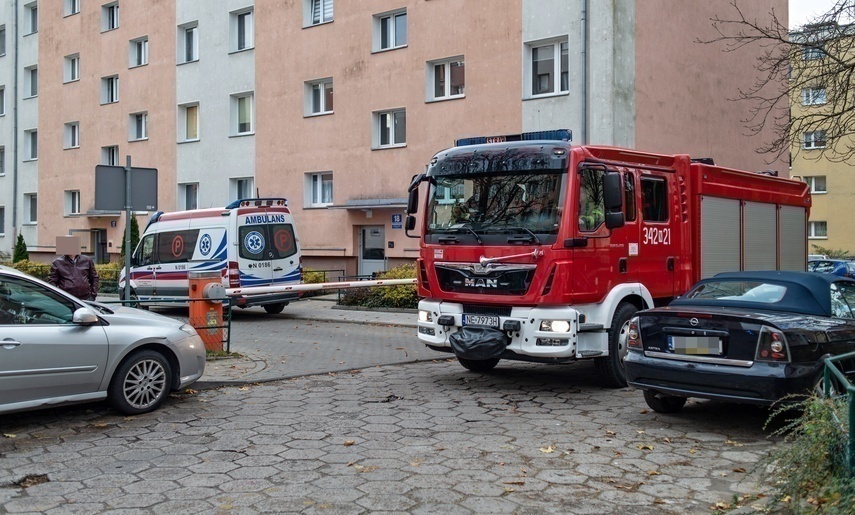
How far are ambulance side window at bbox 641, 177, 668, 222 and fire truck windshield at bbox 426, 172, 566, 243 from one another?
4.55 feet

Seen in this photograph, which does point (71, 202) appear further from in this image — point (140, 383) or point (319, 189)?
point (140, 383)

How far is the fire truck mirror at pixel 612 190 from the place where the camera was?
8.70 metres

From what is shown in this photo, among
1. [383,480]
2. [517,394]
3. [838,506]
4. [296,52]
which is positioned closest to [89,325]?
[383,480]

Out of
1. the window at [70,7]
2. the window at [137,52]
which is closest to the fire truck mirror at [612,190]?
the window at [137,52]

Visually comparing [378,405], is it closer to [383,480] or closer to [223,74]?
[383,480]

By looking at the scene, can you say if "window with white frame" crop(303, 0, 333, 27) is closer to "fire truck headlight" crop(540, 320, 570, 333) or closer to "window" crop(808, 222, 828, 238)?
"fire truck headlight" crop(540, 320, 570, 333)

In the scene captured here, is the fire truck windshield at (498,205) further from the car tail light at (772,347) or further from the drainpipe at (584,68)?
the drainpipe at (584,68)

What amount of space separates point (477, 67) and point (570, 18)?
2.85 metres

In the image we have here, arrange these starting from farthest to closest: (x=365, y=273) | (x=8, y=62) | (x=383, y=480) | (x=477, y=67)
A: (x=8, y=62) → (x=365, y=273) → (x=477, y=67) → (x=383, y=480)

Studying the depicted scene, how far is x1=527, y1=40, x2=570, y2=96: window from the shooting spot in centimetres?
1995

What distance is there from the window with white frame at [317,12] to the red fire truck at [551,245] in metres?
16.6

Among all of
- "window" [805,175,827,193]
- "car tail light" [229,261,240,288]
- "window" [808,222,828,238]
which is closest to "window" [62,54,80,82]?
"car tail light" [229,261,240,288]

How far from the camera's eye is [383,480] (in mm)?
5703

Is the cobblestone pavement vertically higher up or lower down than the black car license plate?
lower down
